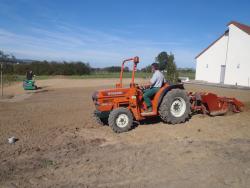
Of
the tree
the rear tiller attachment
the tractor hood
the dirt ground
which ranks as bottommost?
the dirt ground

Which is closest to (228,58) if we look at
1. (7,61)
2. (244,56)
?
(244,56)

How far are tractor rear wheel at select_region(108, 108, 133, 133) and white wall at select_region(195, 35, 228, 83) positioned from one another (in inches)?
1146

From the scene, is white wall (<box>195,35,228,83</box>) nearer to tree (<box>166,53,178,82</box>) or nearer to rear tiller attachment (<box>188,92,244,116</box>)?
tree (<box>166,53,178,82</box>)

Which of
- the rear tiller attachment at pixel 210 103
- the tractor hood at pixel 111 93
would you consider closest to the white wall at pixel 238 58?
the rear tiller attachment at pixel 210 103

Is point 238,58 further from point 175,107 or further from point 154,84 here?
point 154,84

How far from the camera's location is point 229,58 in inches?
1318

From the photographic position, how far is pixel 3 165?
5.77 meters

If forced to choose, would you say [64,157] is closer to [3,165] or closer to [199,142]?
[3,165]

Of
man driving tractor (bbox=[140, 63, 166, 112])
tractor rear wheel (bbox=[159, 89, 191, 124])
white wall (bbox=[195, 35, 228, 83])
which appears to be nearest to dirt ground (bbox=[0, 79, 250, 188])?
tractor rear wheel (bbox=[159, 89, 191, 124])

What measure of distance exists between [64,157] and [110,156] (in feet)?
3.22

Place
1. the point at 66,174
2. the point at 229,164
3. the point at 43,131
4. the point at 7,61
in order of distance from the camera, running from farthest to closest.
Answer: the point at 7,61
the point at 43,131
the point at 229,164
the point at 66,174

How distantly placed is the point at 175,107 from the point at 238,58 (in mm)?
25843

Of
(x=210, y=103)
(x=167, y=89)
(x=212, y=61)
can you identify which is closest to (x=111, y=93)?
(x=167, y=89)

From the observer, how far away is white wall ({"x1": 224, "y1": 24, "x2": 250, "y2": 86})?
31.3m
